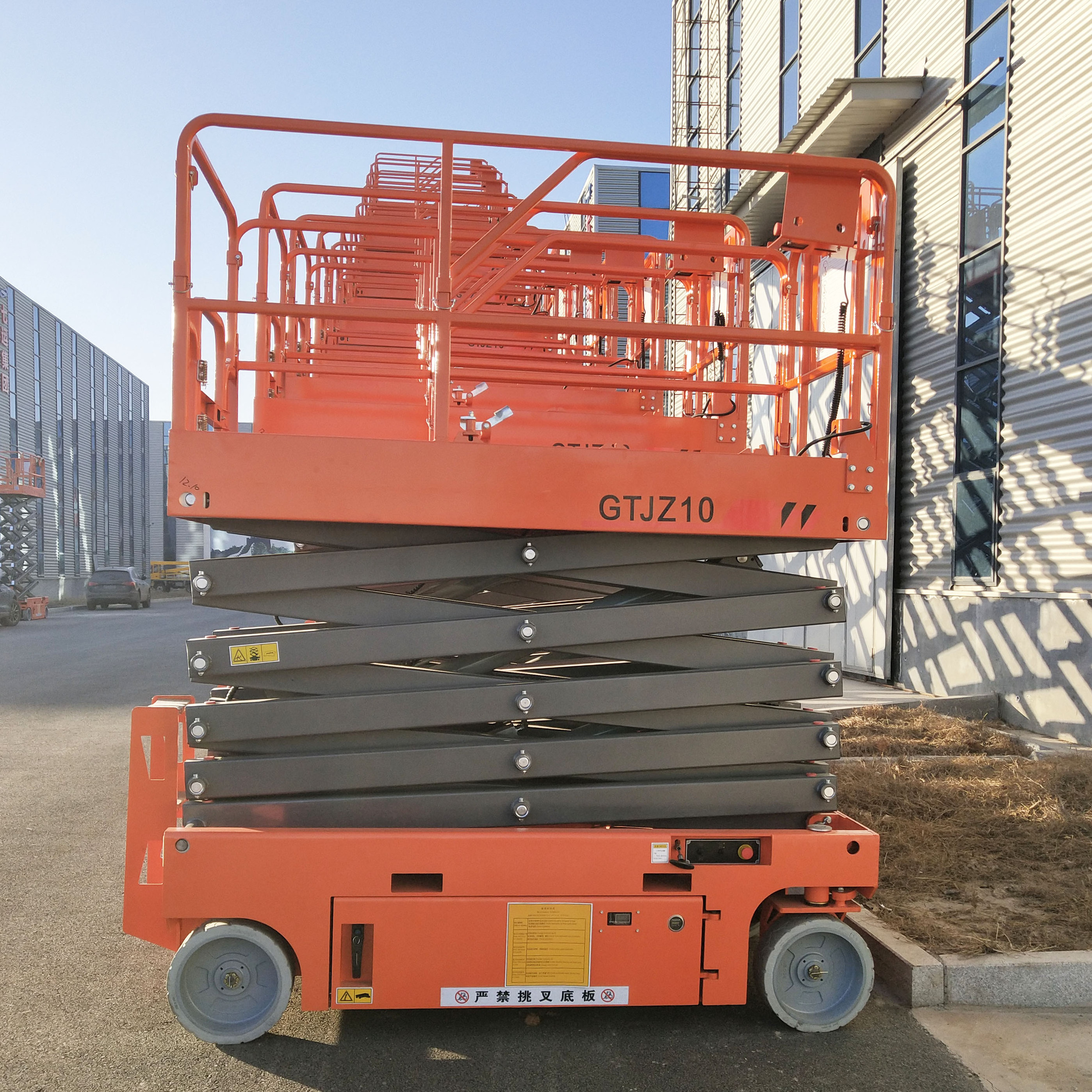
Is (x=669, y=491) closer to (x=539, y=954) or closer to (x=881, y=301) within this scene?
(x=881, y=301)

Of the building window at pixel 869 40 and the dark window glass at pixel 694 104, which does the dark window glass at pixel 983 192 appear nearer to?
the building window at pixel 869 40

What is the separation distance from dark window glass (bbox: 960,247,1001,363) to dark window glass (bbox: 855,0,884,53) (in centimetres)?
430

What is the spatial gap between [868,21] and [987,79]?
11.6 feet

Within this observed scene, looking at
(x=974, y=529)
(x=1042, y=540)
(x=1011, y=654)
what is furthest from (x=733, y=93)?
(x=1011, y=654)

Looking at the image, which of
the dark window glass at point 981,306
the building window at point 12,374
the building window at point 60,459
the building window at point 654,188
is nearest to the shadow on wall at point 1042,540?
the dark window glass at point 981,306

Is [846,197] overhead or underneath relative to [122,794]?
overhead

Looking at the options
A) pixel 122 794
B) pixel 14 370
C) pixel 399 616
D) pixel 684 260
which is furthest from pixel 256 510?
pixel 14 370

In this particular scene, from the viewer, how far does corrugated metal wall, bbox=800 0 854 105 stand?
44.0 feet

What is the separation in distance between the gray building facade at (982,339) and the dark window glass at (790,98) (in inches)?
43.0

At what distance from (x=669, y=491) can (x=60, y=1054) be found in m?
3.09

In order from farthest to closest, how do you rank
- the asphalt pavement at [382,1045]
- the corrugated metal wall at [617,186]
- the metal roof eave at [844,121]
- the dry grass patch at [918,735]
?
the corrugated metal wall at [617,186] < the metal roof eave at [844,121] < the dry grass patch at [918,735] < the asphalt pavement at [382,1045]

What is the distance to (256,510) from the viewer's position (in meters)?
3.51

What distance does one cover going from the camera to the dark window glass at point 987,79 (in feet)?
32.1

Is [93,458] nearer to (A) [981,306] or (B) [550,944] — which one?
(A) [981,306]
